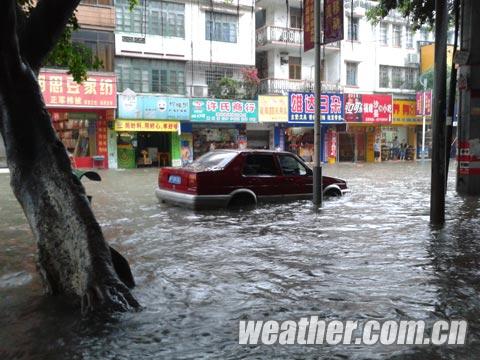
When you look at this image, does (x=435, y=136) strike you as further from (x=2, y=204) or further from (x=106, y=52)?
(x=106, y=52)

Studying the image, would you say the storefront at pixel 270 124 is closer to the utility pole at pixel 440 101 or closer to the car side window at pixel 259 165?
the car side window at pixel 259 165

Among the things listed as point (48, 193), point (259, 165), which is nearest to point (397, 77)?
point (259, 165)

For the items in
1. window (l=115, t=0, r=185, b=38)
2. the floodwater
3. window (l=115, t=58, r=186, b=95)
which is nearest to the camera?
Result: the floodwater

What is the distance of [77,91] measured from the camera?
24250 mm

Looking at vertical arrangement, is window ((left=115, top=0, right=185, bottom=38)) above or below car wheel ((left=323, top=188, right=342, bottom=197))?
above

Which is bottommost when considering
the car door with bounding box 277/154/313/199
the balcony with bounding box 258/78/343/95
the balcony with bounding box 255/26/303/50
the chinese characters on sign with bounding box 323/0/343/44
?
the car door with bounding box 277/154/313/199

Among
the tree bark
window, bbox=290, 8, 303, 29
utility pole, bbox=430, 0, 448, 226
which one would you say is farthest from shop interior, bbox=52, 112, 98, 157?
the tree bark

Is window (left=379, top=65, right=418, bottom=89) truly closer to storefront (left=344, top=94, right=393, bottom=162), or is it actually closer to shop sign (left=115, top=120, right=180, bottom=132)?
storefront (left=344, top=94, right=393, bottom=162)

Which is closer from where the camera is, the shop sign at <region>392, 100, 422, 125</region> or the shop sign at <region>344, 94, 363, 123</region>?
the shop sign at <region>344, 94, 363, 123</region>

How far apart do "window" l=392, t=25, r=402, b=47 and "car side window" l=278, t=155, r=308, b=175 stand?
1059 inches

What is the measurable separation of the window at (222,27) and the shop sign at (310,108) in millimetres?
4824

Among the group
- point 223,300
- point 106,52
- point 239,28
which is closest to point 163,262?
point 223,300

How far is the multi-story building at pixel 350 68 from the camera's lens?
31.2m

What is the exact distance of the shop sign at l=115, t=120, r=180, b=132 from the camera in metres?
25.9
